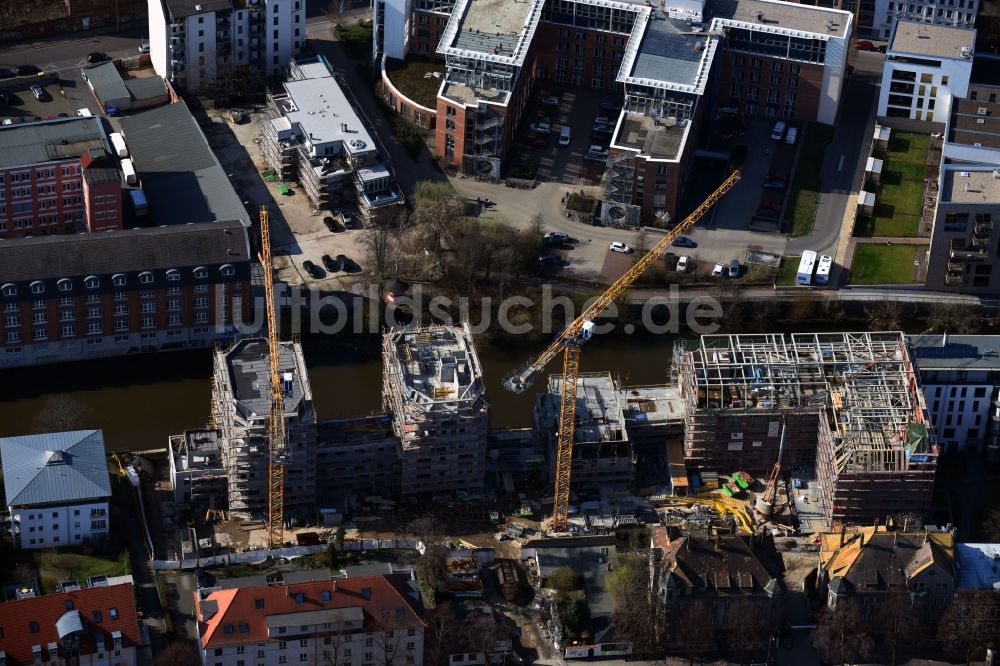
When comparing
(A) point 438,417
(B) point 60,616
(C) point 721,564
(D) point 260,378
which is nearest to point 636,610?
(C) point 721,564

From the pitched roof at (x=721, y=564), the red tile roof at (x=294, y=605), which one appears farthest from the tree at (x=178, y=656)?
the pitched roof at (x=721, y=564)

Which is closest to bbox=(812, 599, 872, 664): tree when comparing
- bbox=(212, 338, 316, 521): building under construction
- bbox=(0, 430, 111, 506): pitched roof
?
bbox=(212, 338, 316, 521): building under construction

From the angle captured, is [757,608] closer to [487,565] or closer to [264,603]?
[487,565]

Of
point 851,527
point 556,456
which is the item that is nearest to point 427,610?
point 556,456

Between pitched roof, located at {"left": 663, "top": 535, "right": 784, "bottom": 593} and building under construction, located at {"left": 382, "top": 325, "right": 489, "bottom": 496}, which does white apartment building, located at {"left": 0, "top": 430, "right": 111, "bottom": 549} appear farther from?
pitched roof, located at {"left": 663, "top": 535, "right": 784, "bottom": 593}

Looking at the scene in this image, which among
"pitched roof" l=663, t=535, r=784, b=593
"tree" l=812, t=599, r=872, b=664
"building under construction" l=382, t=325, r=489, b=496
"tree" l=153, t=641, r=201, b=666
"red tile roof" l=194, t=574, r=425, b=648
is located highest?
"building under construction" l=382, t=325, r=489, b=496

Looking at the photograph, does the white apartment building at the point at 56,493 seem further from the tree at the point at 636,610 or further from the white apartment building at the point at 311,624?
the tree at the point at 636,610
